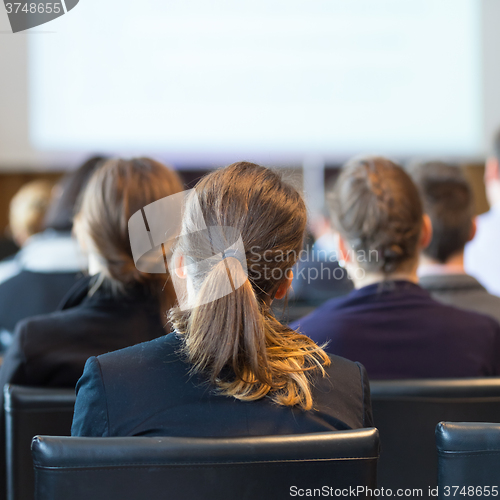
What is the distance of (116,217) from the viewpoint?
1.21 m

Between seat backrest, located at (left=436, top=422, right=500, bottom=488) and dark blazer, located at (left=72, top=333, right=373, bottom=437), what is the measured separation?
13 centimetres

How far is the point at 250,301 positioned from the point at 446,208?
40.6 inches

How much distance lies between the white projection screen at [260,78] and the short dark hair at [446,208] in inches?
87.5

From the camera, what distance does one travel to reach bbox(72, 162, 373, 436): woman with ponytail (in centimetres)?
71

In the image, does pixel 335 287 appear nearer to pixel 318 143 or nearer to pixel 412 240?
pixel 412 240

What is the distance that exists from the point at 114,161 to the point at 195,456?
83cm

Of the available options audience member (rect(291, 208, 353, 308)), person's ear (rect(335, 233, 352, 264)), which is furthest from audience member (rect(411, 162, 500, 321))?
audience member (rect(291, 208, 353, 308))

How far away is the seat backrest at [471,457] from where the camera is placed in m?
0.68

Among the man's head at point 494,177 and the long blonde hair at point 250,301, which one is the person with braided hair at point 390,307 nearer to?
the long blonde hair at point 250,301

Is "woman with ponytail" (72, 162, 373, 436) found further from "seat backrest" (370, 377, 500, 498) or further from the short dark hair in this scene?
the short dark hair

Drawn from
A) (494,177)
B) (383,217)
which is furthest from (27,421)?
(494,177)

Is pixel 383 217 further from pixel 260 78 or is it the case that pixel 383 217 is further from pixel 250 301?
pixel 260 78

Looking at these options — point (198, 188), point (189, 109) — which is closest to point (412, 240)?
point (198, 188)

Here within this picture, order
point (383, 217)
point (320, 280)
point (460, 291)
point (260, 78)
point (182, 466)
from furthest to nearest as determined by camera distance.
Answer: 1. point (260, 78)
2. point (320, 280)
3. point (460, 291)
4. point (383, 217)
5. point (182, 466)
